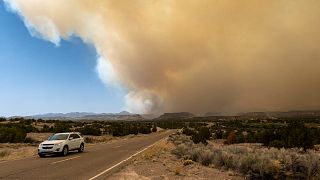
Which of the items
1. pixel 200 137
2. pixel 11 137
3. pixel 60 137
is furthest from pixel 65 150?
pixel 200 137

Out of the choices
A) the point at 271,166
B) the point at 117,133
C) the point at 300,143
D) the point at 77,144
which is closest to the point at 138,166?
the point at 271,166

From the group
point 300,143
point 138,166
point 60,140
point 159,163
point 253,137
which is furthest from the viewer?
point 253,137

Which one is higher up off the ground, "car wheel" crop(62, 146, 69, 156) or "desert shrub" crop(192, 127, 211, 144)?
"desert shrub" crop(192, 127, 211, 144)

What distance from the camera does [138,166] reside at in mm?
21531

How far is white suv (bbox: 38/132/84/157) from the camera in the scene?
1130 inches

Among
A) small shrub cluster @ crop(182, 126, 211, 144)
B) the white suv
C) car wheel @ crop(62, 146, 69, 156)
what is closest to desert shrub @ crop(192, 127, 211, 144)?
small shrub cluster @ crop(182, 126, 211, 144)

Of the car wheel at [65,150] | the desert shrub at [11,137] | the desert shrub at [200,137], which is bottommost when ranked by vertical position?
the car wheel at [65,150]

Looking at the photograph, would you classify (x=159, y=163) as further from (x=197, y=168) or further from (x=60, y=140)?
(x=60, y=140)

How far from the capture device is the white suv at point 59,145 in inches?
1130

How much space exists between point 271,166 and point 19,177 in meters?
10.4

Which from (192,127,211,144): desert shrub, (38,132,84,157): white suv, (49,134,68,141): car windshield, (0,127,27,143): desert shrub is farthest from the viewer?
(0,127,27,143): desert shrub

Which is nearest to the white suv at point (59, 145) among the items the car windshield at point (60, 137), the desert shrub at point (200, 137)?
the car windshield at point (60, 137)

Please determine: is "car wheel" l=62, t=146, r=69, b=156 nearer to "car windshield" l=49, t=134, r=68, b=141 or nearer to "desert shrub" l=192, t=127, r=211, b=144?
"car windshield" l=49, t=134, r=68, b=141

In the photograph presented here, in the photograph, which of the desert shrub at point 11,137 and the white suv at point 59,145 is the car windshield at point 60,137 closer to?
the white suv at point 59,145
